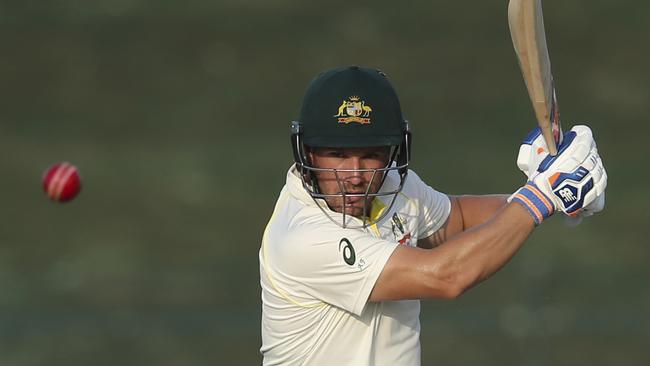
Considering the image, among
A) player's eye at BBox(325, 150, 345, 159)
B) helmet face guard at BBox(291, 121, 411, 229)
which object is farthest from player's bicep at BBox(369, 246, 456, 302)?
player's eye at BBox(325, 150, 345, 159)

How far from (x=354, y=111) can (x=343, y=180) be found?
6.7 inches

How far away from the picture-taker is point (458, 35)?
7520 mm

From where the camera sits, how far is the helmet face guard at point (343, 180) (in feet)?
9.57

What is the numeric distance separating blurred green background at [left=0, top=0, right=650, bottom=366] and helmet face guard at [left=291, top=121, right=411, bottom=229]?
407 cm

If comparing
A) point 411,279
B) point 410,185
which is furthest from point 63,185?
point 411,279

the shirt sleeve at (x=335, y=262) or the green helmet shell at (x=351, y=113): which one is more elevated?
the green helmet shell at (x=351, y=113)

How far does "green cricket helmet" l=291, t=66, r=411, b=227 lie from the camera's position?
115 inches

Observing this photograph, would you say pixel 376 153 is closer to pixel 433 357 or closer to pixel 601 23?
pixel 433 357

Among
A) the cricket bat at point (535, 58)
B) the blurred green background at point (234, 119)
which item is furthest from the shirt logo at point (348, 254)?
the blurred green background at point (234, 119)

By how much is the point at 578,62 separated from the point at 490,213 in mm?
4415

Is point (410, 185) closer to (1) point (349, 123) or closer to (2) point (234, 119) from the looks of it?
(1) point (349, 123)

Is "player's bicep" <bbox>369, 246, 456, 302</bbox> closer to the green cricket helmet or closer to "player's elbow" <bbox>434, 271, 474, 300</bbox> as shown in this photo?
"player's elbow" <bbox>434, 271, 474, 300</bbox>

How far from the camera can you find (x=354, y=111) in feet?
9.67

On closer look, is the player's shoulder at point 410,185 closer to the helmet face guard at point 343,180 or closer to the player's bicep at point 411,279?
the helmet face guard at point 343,180
